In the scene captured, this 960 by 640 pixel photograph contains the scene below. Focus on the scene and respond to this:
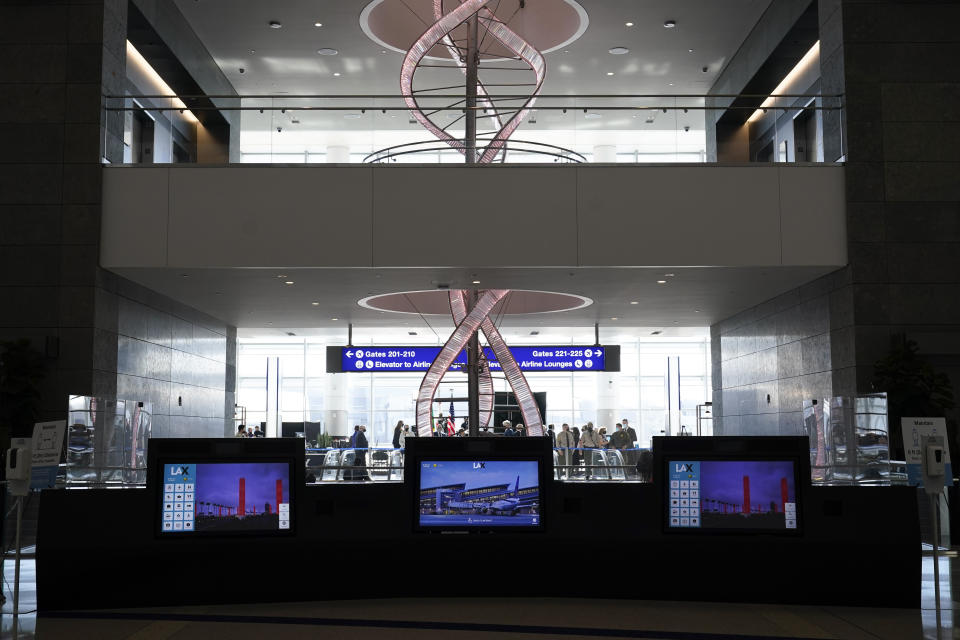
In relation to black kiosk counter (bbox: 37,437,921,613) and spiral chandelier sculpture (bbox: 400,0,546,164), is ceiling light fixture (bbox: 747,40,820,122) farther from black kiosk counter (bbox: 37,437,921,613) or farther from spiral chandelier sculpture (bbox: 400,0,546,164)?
black kiosk counter (bbox: 37,437,921,613)

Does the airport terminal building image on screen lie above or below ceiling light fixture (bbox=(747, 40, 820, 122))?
below

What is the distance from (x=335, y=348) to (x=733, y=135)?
1089 centimetres

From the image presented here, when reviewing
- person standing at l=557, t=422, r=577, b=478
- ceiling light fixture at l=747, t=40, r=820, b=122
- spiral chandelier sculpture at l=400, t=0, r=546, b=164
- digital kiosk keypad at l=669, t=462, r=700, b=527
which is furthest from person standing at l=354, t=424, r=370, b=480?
ceiling light fixture at l=747, t=40, r=820, b=122

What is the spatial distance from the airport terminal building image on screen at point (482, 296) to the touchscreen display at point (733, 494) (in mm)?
22

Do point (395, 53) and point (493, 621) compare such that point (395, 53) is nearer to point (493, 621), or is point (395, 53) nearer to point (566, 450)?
point (566, 450)

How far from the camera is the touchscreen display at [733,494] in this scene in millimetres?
6820

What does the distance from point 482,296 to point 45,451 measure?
8.43 meters

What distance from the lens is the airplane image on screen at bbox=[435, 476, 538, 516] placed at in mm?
6922

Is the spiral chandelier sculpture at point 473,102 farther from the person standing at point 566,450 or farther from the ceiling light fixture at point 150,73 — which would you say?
the person standing at point 566,450

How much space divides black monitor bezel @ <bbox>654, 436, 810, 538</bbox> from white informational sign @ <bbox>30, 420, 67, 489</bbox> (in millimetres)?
6134

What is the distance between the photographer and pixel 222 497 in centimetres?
680

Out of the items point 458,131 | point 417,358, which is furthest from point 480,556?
point 417,358

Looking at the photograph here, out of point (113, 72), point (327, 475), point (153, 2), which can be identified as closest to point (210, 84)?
point (153, 2)

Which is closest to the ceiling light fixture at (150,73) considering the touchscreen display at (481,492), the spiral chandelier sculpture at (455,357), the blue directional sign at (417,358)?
the spiral chandelier sculpture at (455,357)
